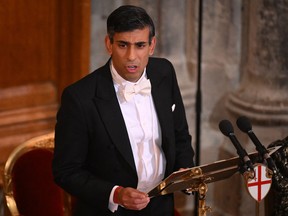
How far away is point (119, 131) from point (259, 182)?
586mm

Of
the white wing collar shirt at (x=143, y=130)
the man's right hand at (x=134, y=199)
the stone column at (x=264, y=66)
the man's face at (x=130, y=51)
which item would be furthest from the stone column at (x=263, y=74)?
the man's right hand at (x=134, y=199)

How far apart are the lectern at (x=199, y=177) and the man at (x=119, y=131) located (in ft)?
0.30

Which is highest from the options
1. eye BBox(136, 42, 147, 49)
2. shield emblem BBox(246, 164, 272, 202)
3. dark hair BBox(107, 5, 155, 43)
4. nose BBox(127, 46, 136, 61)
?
dark hair BBox(107, 5, 155, 43)

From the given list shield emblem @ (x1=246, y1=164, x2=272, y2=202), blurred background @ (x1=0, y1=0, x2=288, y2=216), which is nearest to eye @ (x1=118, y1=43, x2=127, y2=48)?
shield emblem @ (x1=246, y1=164, x2=272, y2=202)

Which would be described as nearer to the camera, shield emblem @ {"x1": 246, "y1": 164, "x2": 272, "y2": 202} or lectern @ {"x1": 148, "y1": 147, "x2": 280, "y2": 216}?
lectern @ {"x1": 148, "y1": 147, "x2": 280, "y2": 216}

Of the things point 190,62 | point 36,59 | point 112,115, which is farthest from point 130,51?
point 190,62

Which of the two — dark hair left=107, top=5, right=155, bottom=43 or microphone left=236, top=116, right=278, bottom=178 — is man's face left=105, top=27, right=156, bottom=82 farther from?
microphone left=236, top=116, right=278, bottom=178

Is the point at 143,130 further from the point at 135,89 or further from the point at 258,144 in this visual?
the point at 258,144

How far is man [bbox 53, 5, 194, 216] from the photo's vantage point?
317 cm

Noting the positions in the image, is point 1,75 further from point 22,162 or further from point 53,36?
point 22,162

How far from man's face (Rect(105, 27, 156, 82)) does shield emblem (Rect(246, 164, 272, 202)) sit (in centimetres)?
60

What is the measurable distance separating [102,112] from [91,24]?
4.93 ft

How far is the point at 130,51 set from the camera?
315 cm

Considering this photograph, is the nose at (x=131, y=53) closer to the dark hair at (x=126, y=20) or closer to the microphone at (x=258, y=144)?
the dark hair at (x=126, y=20)
